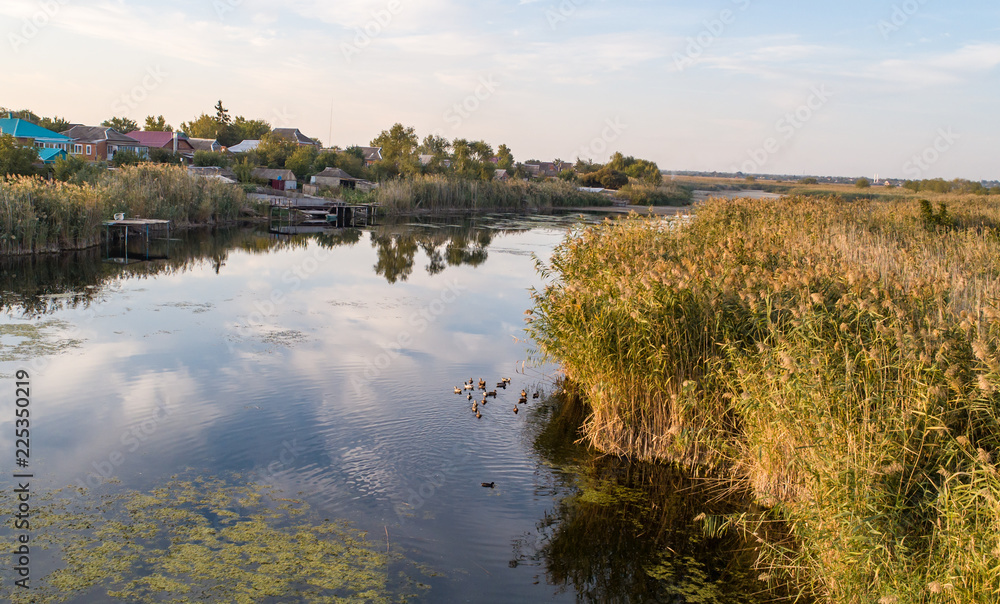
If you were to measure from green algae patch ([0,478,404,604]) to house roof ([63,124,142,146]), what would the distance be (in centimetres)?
7098

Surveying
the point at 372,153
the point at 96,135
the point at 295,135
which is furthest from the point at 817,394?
the point at 295,135

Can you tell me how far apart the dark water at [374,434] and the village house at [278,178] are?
34.8 metres

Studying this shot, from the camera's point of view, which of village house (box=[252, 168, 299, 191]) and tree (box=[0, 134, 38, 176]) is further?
village house (box=[252, 168, 299, 191])

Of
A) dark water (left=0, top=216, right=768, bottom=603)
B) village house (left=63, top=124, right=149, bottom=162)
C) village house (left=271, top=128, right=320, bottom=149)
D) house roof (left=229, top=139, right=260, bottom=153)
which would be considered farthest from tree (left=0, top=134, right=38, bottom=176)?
village house (left=271, top=128, right=320, bottom=149)

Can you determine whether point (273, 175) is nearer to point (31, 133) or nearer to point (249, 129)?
point (31, 133)

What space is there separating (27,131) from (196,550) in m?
66.8

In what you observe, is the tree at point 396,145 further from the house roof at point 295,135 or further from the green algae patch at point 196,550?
the green algae patch at point 196,550

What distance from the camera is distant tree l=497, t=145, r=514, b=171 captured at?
89250 millimetres

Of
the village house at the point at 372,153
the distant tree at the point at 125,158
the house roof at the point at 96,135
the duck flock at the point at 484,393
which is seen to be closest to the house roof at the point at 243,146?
the house roof at the point at 96,135

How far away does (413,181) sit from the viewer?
160 feet

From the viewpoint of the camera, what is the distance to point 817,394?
5496 mm

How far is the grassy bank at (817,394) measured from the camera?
4.60 metres

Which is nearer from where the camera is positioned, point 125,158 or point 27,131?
point 125,158

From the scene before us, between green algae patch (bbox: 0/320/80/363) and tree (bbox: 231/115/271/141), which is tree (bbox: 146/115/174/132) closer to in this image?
tree (bbox: 231/115/271/141)
